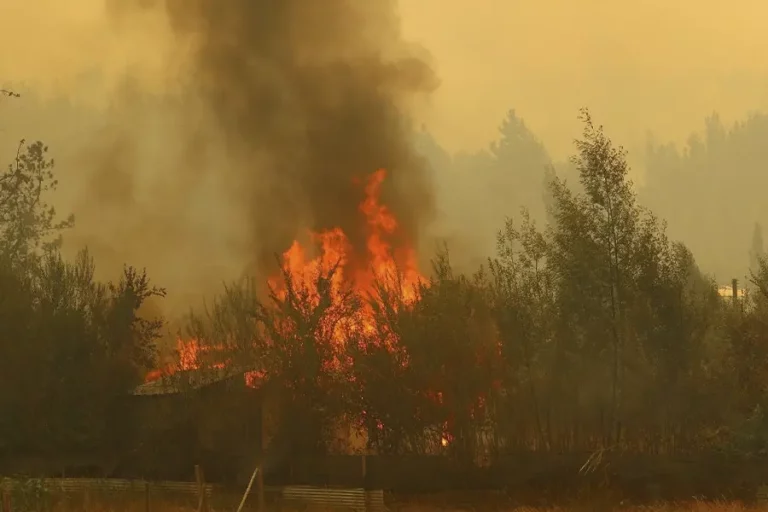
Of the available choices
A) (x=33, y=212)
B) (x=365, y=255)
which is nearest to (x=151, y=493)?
(x=365, y=255)

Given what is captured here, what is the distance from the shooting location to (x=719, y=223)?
134 meters

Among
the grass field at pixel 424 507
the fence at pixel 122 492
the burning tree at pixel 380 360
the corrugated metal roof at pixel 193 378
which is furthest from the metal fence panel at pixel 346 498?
the corrugated metal roof at pixel 193 378

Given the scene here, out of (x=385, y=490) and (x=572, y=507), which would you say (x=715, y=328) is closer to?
(x=572, y=507)

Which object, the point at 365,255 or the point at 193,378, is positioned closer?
the point at 193,378

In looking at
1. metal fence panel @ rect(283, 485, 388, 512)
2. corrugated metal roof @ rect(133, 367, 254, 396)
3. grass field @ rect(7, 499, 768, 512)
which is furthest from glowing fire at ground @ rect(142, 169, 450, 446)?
metal fence panel @ rect(283, 485, 388, 512)

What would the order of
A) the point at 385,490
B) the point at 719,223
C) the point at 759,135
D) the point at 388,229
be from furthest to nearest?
the point at 759,135 → the point at 719,223 → the point at 388,229 → the point at 385,490

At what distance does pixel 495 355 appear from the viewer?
22281 mm

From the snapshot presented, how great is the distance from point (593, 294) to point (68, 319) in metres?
15.9

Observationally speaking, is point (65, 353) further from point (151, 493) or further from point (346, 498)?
point (346, 498)

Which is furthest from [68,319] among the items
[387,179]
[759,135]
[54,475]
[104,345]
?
[759,135]

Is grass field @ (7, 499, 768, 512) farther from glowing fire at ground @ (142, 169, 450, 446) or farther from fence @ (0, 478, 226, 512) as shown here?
glowing fire at ground @ (142, 169, 450, 446)

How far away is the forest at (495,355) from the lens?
21.7 m

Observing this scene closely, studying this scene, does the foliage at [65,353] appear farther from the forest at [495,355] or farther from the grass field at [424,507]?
the grass field at [424,507]

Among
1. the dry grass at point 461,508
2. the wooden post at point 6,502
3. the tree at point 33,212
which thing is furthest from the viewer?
the tree at point 33,212
